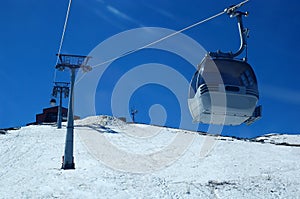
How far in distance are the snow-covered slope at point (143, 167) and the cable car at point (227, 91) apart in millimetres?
6008

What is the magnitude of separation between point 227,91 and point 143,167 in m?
12.9

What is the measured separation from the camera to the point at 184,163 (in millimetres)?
22594

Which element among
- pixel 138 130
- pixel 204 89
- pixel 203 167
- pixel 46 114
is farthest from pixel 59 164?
pixel 46 114

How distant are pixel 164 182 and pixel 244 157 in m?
9.23

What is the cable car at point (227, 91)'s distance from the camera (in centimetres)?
889

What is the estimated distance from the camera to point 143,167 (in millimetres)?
21062

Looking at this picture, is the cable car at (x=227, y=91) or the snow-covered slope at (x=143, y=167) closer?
the cable car at (x=227, y=91)

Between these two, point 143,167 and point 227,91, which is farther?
point 143,167

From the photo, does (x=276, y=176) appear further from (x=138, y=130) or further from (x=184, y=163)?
(x=138, y=130)

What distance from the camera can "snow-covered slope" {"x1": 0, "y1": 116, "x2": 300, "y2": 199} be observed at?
15023mm

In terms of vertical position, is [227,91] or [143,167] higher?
[143,167]

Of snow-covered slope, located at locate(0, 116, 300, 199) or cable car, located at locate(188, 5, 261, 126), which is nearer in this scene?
cable car, located at locate(188, 5, 261, 126)

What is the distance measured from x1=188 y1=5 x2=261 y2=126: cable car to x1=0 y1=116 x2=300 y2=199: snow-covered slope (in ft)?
19.7

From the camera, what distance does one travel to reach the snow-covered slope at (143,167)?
591 inches
